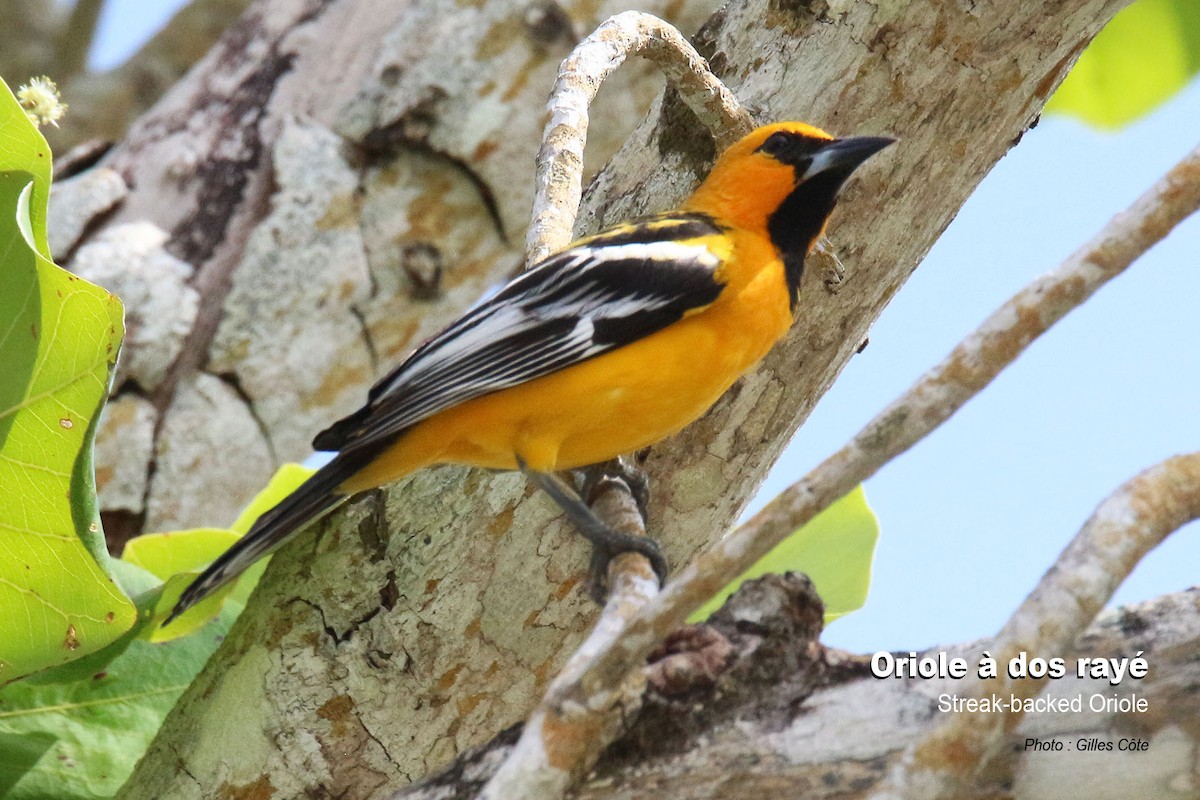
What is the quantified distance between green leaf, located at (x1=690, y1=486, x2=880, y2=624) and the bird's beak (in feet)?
4.14

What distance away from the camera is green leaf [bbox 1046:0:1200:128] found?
634cm

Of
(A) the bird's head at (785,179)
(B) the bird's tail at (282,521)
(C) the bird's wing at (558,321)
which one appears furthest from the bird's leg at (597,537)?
(A) the bird's head at (785,179)

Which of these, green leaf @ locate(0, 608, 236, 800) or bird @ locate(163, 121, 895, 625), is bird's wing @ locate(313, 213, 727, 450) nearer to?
bird @ locate(163, 121, 895, 625)

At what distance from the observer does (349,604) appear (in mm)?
3236

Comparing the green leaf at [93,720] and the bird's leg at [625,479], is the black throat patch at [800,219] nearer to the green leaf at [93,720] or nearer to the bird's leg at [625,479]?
the bird's leg at [625,479]

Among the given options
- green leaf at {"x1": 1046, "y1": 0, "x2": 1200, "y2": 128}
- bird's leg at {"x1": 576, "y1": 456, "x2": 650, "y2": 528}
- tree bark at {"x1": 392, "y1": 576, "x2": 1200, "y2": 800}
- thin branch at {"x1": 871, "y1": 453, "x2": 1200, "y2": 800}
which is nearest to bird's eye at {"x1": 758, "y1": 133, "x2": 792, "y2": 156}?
bird's leg at {"x1": 576, "y1": 456, "x2": 650, "y2": 528}

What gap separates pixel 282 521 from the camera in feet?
10.7

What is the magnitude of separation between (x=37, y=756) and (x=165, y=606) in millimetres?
499

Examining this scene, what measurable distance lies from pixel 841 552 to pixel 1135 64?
3.63 meters

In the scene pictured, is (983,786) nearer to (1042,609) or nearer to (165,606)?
(1042,609)

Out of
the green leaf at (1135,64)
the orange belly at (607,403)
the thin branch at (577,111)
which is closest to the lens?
the orange belly at (607,403)

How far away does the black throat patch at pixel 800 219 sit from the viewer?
3404 mm

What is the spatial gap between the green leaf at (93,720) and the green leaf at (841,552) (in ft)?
5.21

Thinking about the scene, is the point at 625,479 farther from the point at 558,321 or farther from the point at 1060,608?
the point at 1060,608
